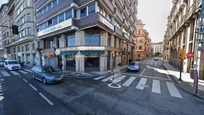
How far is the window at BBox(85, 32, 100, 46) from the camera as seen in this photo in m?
13.1

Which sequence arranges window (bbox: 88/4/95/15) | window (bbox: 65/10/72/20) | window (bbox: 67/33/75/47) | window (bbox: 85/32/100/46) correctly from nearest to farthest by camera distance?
1. window (bbox: 88/4/95/15)
2. window (bbox: 65/10/72/20)
3. window (bbox: 85/32/100/46)
4. window (bbox: 67/33/75/47)

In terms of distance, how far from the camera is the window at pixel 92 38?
13.1 m

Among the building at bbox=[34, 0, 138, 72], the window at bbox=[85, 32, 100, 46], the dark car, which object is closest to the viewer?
the dark car

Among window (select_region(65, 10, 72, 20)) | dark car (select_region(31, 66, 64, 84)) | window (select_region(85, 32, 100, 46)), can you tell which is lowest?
dark car (select_region(31, 66, 64, 84))

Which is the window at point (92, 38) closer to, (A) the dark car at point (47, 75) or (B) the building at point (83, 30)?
(B) the building at point (83, 30)

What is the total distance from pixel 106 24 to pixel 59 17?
29.2ft

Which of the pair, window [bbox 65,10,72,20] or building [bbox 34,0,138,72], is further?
window [bbox 65,10,72,20]

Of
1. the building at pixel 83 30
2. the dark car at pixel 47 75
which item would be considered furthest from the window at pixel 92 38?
the dark car at pixel 47 75

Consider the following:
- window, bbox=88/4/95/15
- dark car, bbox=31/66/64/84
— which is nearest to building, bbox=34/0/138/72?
window, bbox=88/4/95/15

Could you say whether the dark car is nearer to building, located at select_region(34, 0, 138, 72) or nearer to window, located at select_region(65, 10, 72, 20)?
building, located at select_region(34, 0, 138, 72)

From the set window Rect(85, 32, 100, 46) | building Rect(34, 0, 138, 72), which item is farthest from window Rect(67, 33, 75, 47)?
window Rect(85, 32, 100, 46)

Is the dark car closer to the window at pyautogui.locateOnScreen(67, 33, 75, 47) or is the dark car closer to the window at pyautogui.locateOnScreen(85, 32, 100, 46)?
the window at pyautogui.locateOnScreen(85, 32, 100, 46)

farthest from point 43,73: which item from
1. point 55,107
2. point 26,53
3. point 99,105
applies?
point 26,53

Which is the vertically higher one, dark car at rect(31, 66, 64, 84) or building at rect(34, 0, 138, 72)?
building at rect(34, 0, 138, 72)
